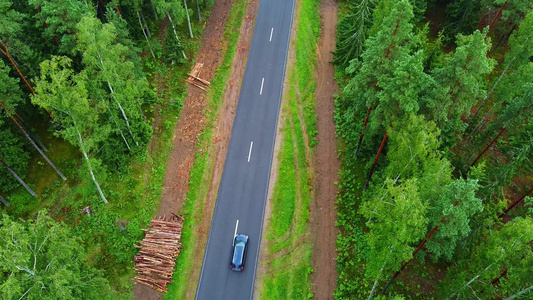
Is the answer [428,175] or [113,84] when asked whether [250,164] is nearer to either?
[113,84]

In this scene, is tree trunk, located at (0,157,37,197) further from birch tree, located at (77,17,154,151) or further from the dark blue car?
the dark blue car

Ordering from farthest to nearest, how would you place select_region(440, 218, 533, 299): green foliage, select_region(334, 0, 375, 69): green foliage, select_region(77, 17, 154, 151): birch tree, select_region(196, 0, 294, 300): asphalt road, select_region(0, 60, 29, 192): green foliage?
select_region(334, 0, 375, 69): green foliage < select_region(196, 0, 294, 300): asphalt road < select_region(0, 60, 29, 192): green foliage < select_region(77, 17, 154, 151): birch tree < select_region(440, 218, 533, 299): green foliage

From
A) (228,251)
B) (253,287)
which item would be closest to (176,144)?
(228,251)

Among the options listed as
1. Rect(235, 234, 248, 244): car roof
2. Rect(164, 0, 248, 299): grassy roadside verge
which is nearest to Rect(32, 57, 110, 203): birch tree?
Rect(164, 0, 248, 299): grassy roadside verge

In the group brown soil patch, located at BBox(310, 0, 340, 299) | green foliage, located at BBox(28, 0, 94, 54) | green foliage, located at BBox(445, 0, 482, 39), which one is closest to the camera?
green foliage, located at BBox(28, 0, 94, 54)

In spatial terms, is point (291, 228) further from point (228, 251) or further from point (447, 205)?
point (447, 205)

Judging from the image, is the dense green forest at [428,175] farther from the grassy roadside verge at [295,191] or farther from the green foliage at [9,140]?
the green foliage at [9,140]

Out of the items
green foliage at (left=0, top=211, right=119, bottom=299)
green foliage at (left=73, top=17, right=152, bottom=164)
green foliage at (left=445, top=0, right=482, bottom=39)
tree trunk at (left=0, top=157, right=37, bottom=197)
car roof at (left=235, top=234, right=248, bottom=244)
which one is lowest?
green foliage at (left=0, top=211, right=119, bottom=299)

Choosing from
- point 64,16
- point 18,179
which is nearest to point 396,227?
point 64,16
